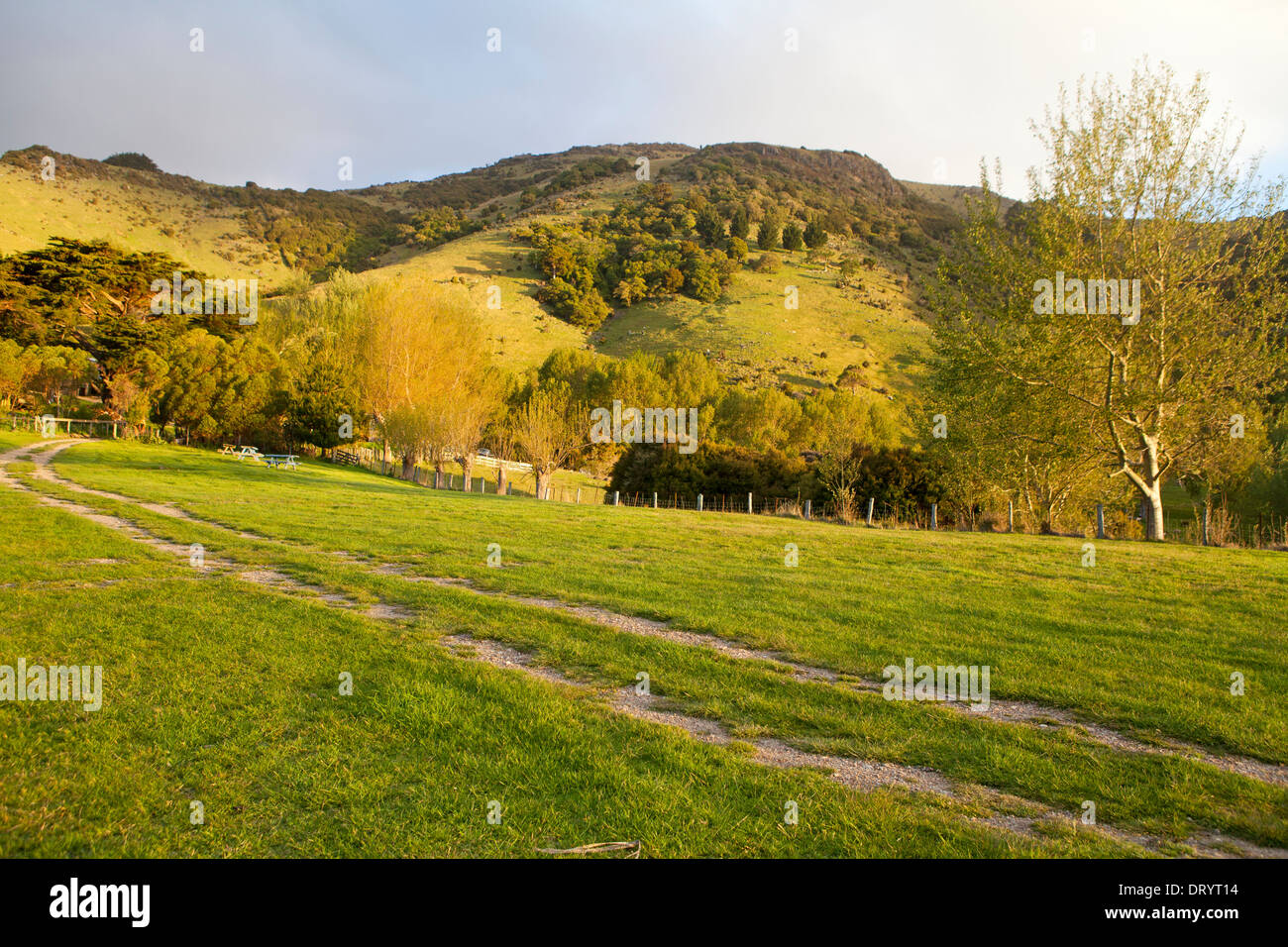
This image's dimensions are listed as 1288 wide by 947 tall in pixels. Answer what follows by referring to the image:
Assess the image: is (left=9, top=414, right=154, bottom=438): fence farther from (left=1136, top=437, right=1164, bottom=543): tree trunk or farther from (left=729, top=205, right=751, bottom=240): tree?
(left=729, top=205, right=751, bottom=240): tree

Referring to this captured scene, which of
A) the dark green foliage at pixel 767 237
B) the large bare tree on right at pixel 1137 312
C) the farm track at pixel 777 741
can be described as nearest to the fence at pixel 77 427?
the farm track at pixel 777 741

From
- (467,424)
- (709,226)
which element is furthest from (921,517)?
(709,226)

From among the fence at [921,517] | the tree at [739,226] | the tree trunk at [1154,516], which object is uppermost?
the tree at [739,226]

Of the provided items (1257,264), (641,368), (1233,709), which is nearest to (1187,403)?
(1257,264)

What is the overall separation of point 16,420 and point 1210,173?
193 feet

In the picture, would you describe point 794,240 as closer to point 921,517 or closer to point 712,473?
point 712,473

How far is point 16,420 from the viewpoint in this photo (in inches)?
1642

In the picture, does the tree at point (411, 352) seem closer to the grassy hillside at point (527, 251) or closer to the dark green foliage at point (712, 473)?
the dark green foliage at point (712, 473)

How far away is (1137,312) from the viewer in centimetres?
1747

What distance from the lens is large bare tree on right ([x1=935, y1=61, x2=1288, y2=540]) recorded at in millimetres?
17484

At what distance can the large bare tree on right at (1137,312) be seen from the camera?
688 inches
